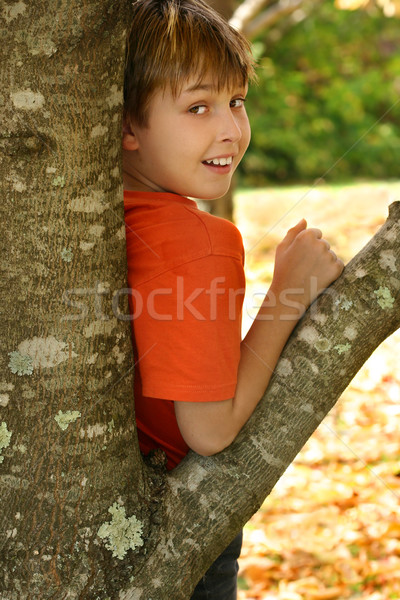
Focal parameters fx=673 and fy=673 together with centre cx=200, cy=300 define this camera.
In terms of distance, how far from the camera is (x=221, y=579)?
1660 millimetres

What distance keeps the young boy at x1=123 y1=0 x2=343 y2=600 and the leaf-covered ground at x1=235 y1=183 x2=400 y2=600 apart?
1.50 metres

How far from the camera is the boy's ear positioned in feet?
5.01

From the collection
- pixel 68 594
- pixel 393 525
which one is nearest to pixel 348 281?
pixel 68 594

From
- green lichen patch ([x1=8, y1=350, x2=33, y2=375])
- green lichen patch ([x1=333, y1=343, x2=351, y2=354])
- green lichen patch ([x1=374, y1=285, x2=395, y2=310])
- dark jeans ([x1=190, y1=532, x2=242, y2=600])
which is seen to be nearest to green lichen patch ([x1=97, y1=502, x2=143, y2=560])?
green lichen patch ([x1=8, y1=350, x2=33, y2=375])

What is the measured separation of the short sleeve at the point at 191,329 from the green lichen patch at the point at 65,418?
7.1 inches

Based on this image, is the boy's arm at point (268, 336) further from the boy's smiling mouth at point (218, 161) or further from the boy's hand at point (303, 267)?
the boy's smiling mouth at point (218, 161)

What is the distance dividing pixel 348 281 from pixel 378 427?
2.89 metres

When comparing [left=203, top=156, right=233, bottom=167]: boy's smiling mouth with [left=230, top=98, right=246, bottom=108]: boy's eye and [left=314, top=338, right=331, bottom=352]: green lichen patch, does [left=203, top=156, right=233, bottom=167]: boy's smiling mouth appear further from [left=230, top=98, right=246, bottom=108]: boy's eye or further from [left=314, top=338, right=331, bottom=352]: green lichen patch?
[left=314, top=338, right=331, bottom=352]: green lichen patch

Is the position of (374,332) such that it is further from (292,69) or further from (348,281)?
(292,69)

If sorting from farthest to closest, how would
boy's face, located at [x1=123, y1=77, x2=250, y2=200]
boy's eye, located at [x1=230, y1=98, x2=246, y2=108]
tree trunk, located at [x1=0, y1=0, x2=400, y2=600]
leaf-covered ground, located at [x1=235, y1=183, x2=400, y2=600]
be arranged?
leaf-covered ground, located at [x1=235, y1=183, x2=400, y2=600]
boy's eye, located at [x1=230, y1=98, x2=246, y2=108]
boy's face, located at [x1=123, y1=77, x2=250, y2=200]
tree trunk, located at [x1=0, y1=0, x2=400, y2=600]

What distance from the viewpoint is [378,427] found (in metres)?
4.07

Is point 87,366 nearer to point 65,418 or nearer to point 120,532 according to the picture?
point 65,418

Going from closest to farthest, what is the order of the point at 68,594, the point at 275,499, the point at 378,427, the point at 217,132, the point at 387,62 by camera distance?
the point at 68,594 < the point at 217,132 < the point at 275,499 < the point at 378,427 < the point at 387,62

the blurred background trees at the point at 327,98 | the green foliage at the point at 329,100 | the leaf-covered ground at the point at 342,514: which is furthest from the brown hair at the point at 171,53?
the green foliage at the point at 329,100
